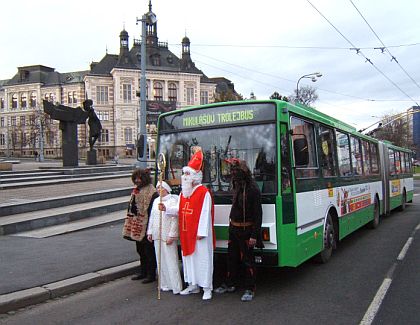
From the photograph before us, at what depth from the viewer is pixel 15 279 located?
6.70 m

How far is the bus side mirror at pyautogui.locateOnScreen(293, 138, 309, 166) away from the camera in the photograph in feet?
22.1

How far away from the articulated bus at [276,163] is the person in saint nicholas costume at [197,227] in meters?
0.56

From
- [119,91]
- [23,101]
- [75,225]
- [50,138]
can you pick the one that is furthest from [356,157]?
[23,101]

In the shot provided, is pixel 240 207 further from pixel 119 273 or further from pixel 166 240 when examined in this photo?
pixel 119 273

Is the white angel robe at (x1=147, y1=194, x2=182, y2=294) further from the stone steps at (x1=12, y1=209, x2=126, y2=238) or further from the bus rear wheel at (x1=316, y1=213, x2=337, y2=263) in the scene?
the stone steps at (x1=12, y1=209, x2=126, y2=238)

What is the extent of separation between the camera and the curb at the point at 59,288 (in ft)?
19.0

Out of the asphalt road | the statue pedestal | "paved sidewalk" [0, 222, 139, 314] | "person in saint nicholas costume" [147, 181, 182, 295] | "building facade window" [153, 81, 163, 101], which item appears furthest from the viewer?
"building facade window" [153, 81, 163, 101]

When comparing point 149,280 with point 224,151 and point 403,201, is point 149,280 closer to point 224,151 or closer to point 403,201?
point 224,151

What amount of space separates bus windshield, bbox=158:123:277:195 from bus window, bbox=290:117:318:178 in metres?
0.48

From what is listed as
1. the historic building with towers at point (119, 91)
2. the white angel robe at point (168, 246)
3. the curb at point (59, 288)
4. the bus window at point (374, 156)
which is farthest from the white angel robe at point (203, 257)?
the historic building with towers at point (119, 91)

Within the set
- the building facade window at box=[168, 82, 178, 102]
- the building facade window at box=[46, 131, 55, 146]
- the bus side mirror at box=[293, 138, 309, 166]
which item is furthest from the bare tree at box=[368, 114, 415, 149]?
the bus side mirror at box=[293, 138, 309, 166]

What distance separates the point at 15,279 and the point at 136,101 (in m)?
85.8

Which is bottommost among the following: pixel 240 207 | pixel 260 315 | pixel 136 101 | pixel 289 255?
pixel 260 315

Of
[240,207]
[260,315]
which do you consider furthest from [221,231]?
[260,315]
